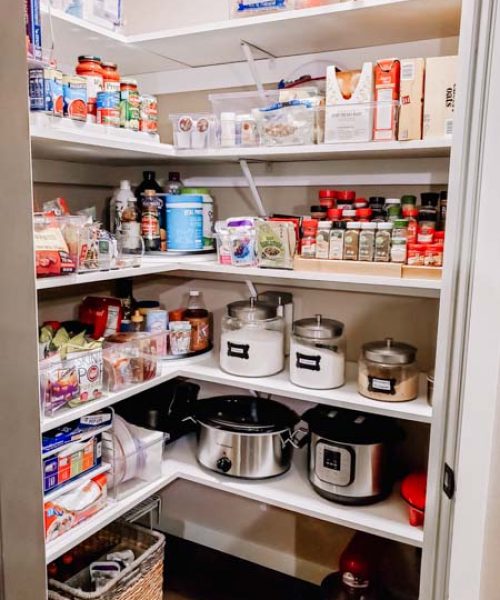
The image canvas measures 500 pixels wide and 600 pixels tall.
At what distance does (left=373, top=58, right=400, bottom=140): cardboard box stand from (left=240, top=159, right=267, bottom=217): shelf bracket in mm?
551

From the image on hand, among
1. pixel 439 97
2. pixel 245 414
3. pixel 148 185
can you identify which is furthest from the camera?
pixel 148 185

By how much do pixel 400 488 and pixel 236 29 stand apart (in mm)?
1480

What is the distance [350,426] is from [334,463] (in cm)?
13

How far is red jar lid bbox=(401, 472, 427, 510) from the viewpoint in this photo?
1.64 meters

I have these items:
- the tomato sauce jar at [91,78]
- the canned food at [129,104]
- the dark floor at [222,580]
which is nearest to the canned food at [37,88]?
the tomato sauce jar at [91,78]

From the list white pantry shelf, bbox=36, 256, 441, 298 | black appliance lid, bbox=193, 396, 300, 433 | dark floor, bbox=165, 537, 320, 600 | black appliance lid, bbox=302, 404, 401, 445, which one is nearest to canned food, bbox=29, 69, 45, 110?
white pantry shelf, bbox=36, 256, 441, 298

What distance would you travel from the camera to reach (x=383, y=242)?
1.61 metres

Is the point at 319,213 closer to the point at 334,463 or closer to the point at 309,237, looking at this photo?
the point at 309,237

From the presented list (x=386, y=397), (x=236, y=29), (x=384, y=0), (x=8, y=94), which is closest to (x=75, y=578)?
(x=386, y=397)

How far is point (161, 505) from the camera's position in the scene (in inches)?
98.0

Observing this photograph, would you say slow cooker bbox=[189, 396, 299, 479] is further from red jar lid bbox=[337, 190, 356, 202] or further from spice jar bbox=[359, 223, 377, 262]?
red jar lid bbox=[337, 190, 356, 202]

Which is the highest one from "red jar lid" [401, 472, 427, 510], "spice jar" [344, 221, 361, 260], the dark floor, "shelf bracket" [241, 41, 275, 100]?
"shelf bracket" [241, 41, 275, 100]

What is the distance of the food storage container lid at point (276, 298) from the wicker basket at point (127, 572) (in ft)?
2.86

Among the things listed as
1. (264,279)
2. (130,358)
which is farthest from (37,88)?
(264,279)
